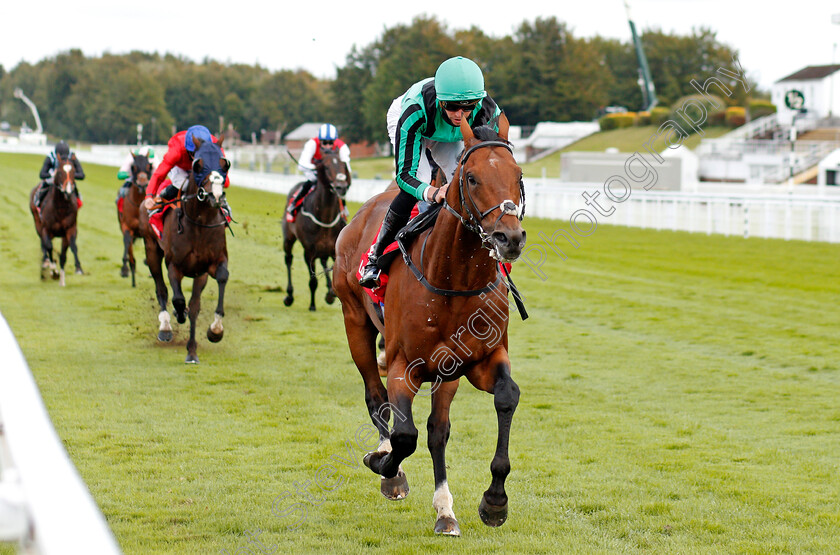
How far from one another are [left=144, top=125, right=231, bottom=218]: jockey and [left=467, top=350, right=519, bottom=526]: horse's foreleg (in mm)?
4900

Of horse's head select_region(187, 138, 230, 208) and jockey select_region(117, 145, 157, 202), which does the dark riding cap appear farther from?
jockey select_region(117, 145, 157, 202)

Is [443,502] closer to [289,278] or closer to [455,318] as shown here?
[455,318]

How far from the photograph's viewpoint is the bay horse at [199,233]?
8.30 metres

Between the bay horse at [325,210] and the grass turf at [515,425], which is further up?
the bay horse at [325,210]

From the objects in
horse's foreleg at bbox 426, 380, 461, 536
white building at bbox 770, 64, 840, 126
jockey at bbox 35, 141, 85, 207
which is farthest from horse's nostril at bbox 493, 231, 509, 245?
white building at bbox 770, 64, 840, 126

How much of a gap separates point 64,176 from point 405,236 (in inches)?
421

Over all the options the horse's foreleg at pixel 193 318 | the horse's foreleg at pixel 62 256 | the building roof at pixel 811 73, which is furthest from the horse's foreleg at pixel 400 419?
the building roof at pixel 811 73

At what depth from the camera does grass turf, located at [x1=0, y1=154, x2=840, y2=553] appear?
4293 mm

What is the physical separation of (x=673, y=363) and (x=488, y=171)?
18.1ft

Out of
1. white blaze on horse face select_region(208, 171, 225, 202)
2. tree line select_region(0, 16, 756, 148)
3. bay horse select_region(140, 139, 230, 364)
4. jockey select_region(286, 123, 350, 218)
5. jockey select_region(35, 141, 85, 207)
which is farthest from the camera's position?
tree line select_region(0, 16, 756, 148)

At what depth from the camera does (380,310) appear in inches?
188

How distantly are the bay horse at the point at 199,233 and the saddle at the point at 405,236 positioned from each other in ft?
12.7

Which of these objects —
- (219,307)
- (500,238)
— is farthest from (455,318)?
(219,307)

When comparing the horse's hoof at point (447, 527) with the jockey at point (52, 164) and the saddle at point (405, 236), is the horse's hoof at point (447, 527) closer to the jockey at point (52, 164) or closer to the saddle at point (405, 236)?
the saddle at point (405, 236)
